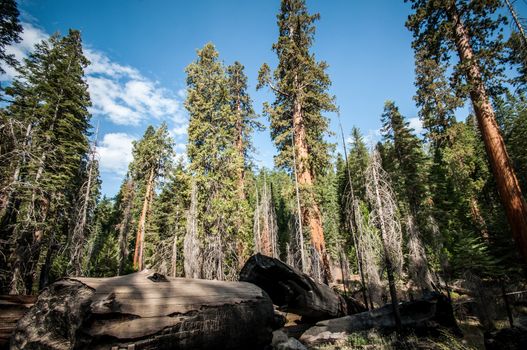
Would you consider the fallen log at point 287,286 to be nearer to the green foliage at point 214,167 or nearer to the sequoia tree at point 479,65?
the green foliage at point 214,167

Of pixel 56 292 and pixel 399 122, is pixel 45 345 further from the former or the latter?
pixel 399 122

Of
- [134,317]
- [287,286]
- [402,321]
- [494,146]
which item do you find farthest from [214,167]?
[494,146]

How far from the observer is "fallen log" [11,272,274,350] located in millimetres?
3619

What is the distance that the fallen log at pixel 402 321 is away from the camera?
778 centimetres

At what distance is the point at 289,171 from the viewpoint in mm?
16984

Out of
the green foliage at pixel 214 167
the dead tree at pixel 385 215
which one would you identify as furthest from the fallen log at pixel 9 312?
the dead tree at pixel 385 215

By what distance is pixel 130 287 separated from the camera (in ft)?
13.7

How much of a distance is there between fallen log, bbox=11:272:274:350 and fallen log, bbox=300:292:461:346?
383 centimetres

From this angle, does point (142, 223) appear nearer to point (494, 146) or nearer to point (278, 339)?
point (278, 339)

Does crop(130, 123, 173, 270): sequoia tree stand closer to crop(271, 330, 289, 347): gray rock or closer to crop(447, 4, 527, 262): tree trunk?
crop(271, 330, 289, 347): gray rock

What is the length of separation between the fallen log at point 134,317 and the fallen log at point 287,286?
140 inches

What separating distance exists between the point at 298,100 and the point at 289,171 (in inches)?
188

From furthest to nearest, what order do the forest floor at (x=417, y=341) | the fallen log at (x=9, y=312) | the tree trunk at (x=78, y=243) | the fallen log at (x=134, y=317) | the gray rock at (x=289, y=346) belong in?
the tree trunk at (x=78, y=243) → the forest floor at (x=417, y=341) → the gray rock at (x=289, y=346) → the fallen log at (x=9, y=312) → the fallen log at (x=134, y=317)

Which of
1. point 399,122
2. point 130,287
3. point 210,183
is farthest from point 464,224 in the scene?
point 130,287
